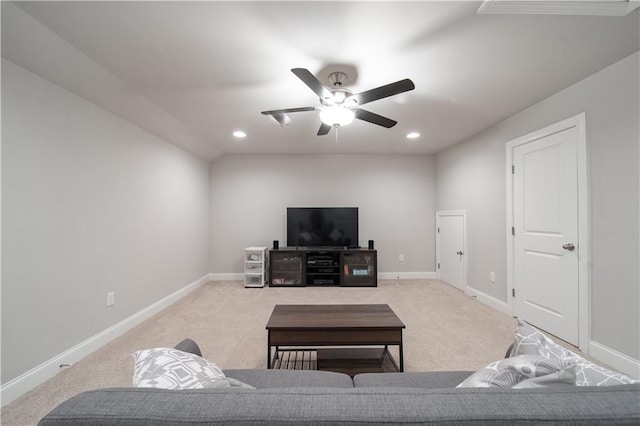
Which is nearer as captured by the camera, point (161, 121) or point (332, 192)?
point (161, 121)

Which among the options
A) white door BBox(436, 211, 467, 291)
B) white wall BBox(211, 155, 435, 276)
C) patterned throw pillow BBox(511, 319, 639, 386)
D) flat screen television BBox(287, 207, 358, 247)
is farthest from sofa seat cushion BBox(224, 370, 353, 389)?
white wall BBox(211, 155, 435, 276)

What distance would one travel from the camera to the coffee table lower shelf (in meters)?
1.76

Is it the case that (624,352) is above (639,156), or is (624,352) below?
below

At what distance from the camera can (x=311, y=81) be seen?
1.70 metres

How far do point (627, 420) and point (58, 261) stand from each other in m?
3.06

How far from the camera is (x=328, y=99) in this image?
199 cm

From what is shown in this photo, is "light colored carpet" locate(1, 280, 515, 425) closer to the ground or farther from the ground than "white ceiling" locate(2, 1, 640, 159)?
closer to the ground

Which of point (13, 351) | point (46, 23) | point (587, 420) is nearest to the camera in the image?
point (587, 420)

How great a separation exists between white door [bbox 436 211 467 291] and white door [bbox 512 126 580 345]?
104cm

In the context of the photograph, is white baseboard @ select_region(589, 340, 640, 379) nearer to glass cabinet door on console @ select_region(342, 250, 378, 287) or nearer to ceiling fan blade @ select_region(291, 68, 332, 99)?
glass cabinet door on console @ select_region(342, 250, 378, 287)

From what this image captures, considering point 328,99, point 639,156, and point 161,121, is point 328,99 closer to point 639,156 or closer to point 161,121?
point 161,121

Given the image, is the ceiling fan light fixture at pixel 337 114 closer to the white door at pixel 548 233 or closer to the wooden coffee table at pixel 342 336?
the wooden coffee table at pixel 342 336

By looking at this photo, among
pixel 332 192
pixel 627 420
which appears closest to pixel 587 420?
pixel 627 420

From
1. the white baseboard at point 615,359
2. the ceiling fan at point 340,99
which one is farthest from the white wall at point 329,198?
the white baseboard at point 615,359
